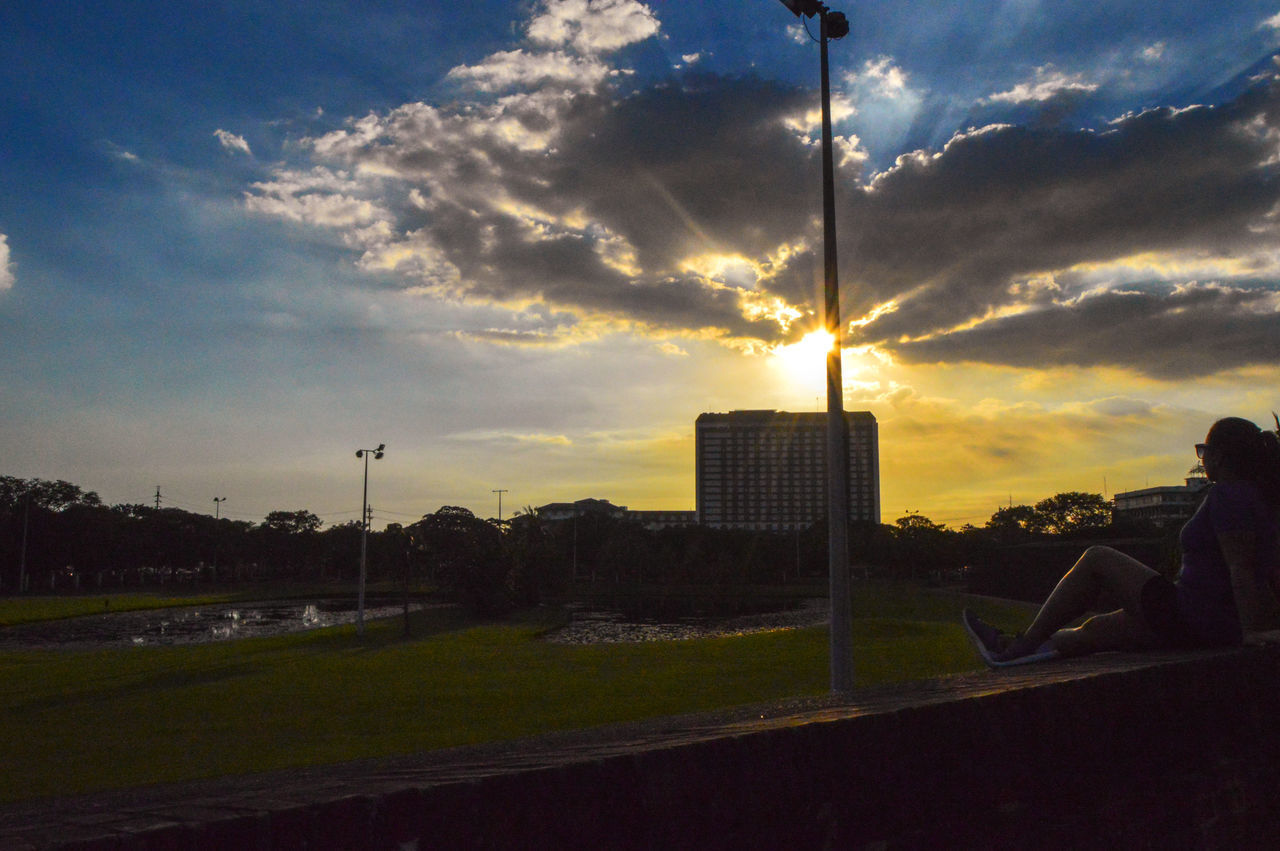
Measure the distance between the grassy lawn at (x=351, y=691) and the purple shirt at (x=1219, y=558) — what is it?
12681mm

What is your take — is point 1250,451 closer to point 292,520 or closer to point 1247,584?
point 1247,584

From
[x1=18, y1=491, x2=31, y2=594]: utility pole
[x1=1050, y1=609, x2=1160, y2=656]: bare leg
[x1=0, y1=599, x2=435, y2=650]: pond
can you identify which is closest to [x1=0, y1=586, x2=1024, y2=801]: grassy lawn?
[x1=0, y1=599, x2=435, y2=650]: pond

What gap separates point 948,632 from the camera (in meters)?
34.7

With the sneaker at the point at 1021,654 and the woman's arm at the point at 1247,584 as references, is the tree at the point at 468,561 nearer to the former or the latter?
the sneaker at the point at 1021,654

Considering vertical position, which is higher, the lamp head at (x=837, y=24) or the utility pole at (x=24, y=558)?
the lamp head at (x=837, y=24)

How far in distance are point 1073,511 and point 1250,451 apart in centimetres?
12676

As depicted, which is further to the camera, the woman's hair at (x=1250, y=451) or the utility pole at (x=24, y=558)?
the utility pole at (x=24, y=558)

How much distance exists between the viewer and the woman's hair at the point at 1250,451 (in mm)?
4684

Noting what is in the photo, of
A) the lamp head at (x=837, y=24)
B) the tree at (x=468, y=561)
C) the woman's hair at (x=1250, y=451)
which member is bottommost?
the tree at (x=468, y=561)

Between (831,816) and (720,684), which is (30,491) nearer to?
(720,684)

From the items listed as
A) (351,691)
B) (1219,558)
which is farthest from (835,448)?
(351,691)

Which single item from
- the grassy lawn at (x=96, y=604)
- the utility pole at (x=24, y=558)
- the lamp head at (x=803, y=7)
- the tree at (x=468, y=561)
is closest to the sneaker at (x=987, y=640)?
the lamp head at (x=803, y=7)

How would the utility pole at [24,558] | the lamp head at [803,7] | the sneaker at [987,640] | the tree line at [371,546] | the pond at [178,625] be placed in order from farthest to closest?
the tree line at [371,546] < the utility pole at [24,558] < the pond at [178,625] < the lamp head at [803,7] < the sneaker at [987,640]

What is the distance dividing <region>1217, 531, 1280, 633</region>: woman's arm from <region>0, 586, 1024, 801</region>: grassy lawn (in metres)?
12.9
